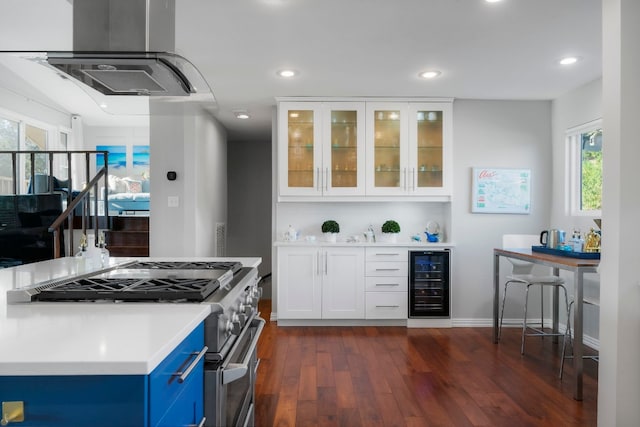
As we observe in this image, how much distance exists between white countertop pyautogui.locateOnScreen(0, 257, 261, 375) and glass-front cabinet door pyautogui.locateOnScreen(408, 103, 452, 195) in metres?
3.62

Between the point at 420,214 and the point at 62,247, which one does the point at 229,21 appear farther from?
the point at 62,247

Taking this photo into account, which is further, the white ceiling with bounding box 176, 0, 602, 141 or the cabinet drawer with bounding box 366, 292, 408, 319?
the cabinet drawer with bounding box 366, 292, 408, 319

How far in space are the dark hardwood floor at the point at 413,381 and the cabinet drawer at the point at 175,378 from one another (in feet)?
4.38

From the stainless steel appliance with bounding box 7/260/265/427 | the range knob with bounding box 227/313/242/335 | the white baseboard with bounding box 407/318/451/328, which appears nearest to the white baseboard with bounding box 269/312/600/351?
the white baseboard with bounding box 407/318/451/328

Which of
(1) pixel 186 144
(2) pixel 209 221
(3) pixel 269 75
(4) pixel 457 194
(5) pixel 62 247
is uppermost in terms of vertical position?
(3) pixel 269 75

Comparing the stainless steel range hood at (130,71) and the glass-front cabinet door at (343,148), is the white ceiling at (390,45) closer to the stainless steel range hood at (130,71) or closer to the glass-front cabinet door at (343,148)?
the glass-front cabinet door at (343,148)

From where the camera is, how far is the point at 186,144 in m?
4.39

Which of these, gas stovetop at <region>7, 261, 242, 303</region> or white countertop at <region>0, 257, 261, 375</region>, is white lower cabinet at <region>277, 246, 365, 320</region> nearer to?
gas stovetop at <region>7, 261, 242, 303</region>

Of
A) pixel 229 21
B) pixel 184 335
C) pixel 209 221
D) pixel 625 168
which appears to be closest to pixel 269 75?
pixel 229 21

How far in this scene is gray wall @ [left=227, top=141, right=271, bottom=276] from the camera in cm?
675

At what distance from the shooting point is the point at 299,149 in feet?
15.0

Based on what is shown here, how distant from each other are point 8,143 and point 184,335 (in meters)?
6.84

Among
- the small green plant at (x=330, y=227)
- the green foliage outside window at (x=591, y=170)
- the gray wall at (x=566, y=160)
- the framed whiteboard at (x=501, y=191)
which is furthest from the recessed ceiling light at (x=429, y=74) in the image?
the small green plant at (x=330, y=227)

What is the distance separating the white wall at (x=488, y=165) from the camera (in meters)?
4.59
